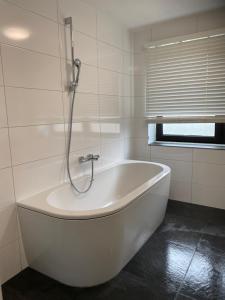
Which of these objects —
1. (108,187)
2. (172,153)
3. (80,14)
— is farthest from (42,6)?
(172,153)

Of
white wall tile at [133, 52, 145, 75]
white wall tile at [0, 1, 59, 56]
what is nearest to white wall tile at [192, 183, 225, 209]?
white wall tile at [133, 52, 145, 75]

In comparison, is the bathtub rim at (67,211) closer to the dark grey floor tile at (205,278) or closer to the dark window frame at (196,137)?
the dark grey floor tile at (205,278)

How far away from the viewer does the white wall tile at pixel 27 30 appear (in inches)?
61.9

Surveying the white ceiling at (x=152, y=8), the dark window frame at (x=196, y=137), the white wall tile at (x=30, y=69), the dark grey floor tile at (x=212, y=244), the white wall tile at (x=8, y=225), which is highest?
the white ceiling at (x=152, y=8)

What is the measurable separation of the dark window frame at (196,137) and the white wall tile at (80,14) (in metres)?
1.57

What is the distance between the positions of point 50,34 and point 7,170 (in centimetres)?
117

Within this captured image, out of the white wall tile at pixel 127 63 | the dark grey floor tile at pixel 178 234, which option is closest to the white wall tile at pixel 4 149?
the dark grey floor tile at pixel 178 234

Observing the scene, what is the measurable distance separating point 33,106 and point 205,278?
184 centimetres

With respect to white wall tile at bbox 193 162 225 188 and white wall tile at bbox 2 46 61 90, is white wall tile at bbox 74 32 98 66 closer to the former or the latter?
white wall tile at bbox 2 46 61 90

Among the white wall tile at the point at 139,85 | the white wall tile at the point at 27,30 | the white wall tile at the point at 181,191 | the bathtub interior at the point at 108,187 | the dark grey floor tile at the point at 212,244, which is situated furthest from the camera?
the white wall tile at the point at 139,85

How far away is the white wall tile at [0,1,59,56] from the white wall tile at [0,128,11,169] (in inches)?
24.7

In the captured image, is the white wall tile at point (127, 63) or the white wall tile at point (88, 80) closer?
the white wall tile at point (88, 80)

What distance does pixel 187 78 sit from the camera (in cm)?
273

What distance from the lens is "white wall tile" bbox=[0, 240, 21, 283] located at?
1.66 m
